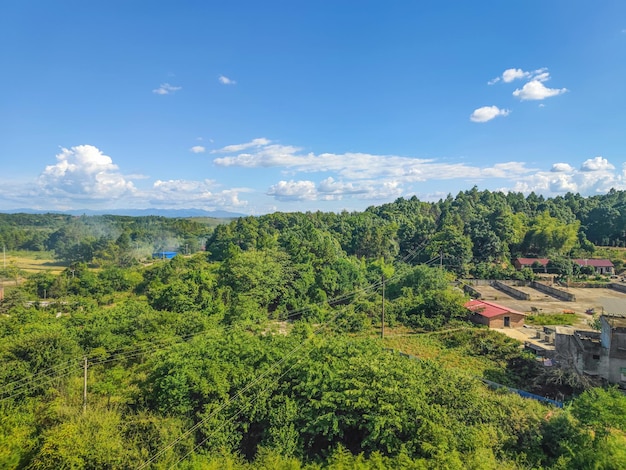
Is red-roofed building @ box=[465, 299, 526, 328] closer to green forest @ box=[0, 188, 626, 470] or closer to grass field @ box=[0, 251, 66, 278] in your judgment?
green forest @ box=[0, 188, 626, 470]

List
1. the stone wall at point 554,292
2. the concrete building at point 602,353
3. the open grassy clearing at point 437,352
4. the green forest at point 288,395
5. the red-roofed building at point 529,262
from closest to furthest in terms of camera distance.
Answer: the green forest at point 288,395, the concrete building at point 602,353, the open grassy clearing at point 437,352, the stone wall at point 554,292, the red-roofed building at point 529,262

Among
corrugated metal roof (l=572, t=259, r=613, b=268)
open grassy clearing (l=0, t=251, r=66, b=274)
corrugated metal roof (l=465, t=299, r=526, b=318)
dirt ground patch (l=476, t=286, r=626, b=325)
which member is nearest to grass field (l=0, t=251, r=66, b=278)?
open grassy clearing (l=0, t=251, r=66, b=274)

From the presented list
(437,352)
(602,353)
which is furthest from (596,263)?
(437,352)

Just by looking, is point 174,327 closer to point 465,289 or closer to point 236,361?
point 236,361

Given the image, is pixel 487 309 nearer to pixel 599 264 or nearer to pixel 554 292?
pixel 554 292

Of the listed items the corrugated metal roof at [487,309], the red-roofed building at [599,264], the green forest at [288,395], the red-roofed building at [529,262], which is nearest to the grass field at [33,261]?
the green forest at [288,395]

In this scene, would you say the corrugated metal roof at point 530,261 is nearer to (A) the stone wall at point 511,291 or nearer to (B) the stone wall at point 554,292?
(B) the stone wall at point 554,292
